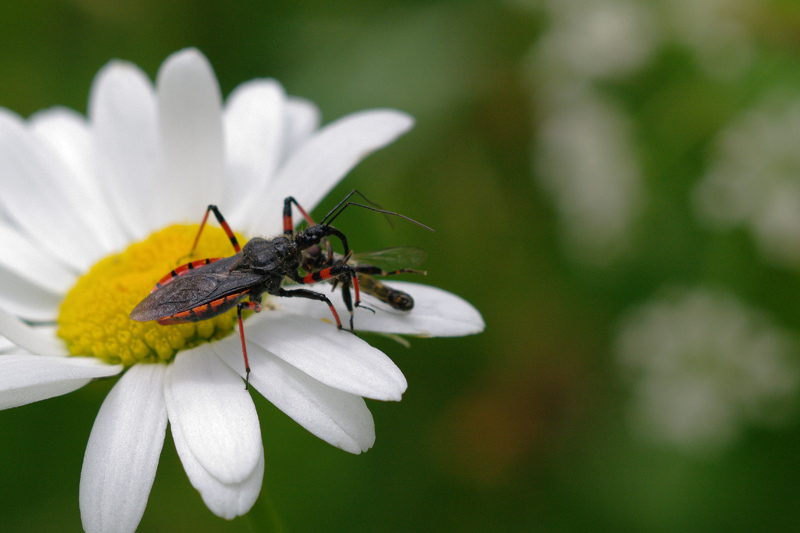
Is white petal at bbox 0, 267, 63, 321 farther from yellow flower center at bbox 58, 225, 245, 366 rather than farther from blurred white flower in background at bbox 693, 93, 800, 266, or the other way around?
blurred white flower in background at bbox 693, 93, 800, 266

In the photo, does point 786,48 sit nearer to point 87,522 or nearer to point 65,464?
point 87,522

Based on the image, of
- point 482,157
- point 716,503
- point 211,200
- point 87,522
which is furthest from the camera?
point 482,157

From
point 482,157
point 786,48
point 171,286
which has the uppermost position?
point 786,48

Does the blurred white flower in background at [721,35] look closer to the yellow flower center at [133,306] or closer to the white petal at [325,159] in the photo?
the white petal at [325,159]

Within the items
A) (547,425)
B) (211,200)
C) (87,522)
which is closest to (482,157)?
(547,425)

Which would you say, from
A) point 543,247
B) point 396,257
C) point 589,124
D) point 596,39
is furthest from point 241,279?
point 596,39

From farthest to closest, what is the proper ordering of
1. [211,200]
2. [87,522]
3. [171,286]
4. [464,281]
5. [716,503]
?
[464,281] < [716,503] < [211,200] < [171,286] < [87,522]

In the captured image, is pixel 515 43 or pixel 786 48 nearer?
pixel 786 48

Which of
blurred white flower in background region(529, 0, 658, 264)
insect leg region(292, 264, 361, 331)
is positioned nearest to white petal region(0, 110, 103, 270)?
insect leg region(292, 264, 361, 331)
